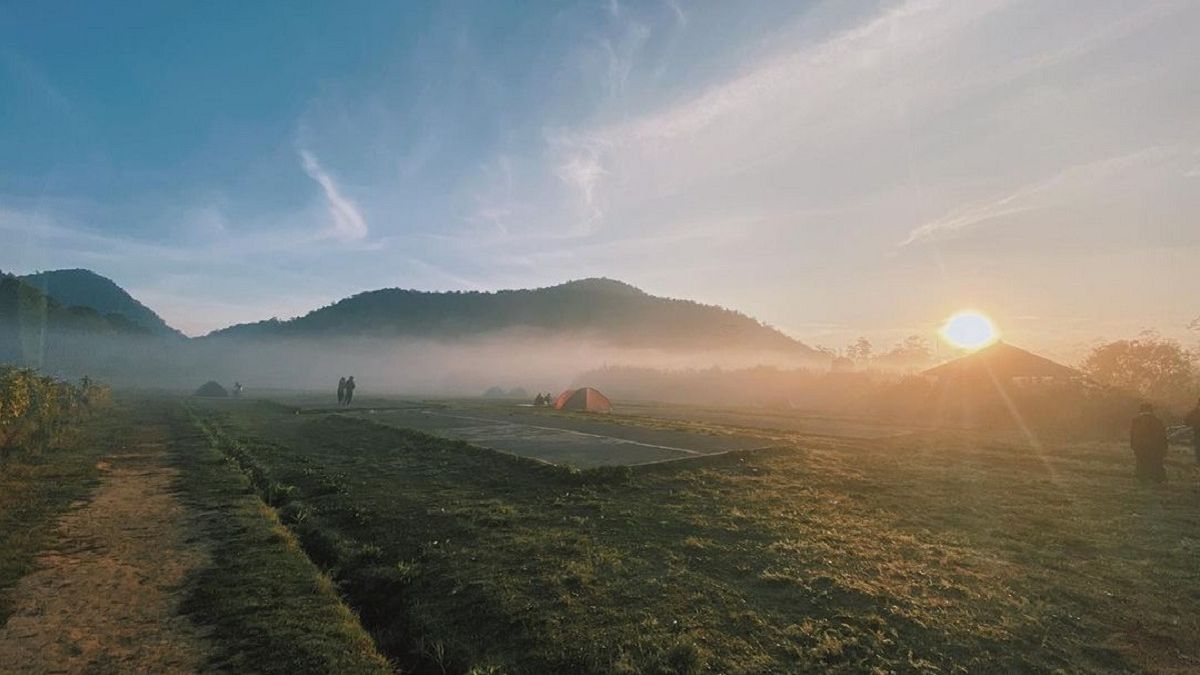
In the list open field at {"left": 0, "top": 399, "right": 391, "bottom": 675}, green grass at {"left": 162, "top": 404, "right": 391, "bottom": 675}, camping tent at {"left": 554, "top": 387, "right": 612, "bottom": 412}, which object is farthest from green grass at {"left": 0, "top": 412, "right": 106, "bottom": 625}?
camping tent at {"left": 554, "top": 387, "right": 612, "bottom": 412}

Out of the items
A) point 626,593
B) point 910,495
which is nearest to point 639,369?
point 910,495

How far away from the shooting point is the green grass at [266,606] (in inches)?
199

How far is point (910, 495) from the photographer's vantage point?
11.8m

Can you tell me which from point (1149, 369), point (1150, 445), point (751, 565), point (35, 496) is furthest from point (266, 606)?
point (1149, 369)

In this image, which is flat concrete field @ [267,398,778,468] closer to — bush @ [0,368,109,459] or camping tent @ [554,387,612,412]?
camping tent @ [554,387,612,412]

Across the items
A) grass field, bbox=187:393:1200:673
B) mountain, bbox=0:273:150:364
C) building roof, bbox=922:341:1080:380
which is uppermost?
mountain, bbox=0:273:150:364

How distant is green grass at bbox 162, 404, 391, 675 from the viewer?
16.6ft

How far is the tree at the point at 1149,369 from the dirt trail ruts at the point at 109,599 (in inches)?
1498

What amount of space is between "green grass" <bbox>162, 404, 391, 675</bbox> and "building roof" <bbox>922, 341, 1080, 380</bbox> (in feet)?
122

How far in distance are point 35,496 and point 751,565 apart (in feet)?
42.1

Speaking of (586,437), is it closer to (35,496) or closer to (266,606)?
(35,496)


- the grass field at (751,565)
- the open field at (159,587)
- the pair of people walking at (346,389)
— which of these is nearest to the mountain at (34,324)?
the pair of people walking at (346,389)

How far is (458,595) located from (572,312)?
188539 mm

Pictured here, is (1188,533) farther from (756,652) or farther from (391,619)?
(391,619)
